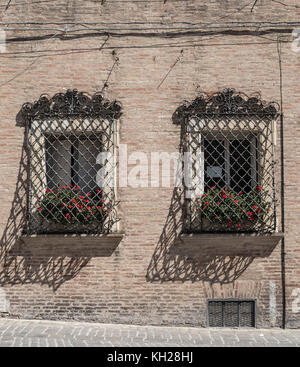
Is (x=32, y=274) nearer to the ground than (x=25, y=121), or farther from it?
nearer to the ground

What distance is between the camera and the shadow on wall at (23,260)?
9430mm

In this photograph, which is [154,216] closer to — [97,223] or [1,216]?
[97,223]

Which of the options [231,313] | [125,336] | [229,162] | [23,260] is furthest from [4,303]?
[229,162]

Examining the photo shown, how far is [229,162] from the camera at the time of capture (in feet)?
31.5

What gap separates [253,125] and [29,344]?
5.12 metres

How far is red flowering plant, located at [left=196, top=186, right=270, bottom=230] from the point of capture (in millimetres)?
9148

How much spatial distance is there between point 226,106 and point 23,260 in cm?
445

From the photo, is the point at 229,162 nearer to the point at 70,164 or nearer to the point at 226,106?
the point at 226,106

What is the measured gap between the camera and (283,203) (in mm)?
9344

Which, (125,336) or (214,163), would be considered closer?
(125,336)

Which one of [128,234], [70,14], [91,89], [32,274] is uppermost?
[70,14]

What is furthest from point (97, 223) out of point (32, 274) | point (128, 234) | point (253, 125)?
point (253, 125)

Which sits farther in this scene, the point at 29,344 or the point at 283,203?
the point at 283,203

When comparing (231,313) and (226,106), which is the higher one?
(226,106)
